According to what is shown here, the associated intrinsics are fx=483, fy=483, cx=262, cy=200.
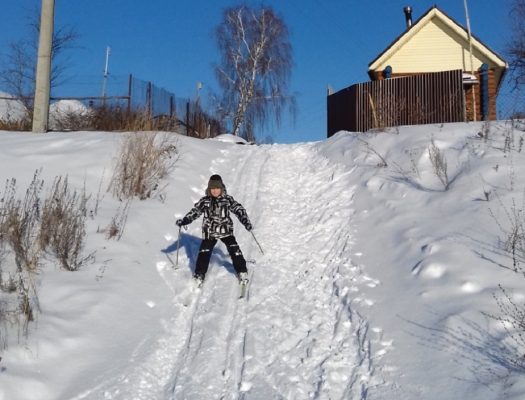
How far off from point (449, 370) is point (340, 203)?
5.12 meters

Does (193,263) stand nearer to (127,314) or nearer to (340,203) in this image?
(127,314)

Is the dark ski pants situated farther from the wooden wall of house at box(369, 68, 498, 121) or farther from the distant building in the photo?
the wooden wall of house at box(369, 68, 498, 121)

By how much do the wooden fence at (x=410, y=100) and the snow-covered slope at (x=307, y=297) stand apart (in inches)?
185

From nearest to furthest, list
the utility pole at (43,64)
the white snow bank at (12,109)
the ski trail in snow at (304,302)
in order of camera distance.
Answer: the ski trail in snow at (304,302), the utility pole at (43,64), the white snow bank at (12,109)

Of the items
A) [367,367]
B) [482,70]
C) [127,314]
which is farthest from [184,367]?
[482,70]

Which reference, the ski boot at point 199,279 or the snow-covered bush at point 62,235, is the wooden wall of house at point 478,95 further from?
the snow-covered bush at point 62,235

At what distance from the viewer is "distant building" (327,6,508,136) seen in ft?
47.6

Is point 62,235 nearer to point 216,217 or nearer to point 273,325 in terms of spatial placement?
point 216,217

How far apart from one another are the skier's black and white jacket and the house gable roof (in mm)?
17494

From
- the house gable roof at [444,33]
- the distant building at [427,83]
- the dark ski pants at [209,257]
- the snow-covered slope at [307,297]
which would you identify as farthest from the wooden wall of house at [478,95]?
the dark ski pants at [209,257]

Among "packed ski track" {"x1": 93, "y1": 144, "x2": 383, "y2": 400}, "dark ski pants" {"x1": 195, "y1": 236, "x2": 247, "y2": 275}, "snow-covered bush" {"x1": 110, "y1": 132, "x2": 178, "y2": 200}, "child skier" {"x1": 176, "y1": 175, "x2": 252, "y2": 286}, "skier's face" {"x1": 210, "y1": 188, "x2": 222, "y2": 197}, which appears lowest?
"packed ski track" {"x1": 93, "y1": 144, "x2": 383, "y2": 400}

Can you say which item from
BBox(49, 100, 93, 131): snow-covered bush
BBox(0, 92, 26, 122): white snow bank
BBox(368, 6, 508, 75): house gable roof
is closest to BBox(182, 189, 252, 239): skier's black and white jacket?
BBox(49, 100, 93, 131): snow-covered bush

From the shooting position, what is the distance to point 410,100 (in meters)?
15.3

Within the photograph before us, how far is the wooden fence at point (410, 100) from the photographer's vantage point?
556 inches
